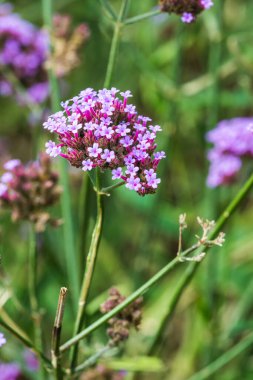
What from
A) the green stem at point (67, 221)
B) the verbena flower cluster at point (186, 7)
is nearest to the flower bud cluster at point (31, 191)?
the green stem at point (67, 221)

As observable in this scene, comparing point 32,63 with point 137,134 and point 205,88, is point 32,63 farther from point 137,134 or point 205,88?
point 137,134

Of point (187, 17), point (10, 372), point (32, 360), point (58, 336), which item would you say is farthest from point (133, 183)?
point (32, 360)

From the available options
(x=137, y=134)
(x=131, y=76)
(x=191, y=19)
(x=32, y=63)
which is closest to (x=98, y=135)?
(x=137, y=134)

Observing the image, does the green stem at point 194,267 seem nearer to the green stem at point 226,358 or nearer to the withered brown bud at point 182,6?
the green stem at point 226,358

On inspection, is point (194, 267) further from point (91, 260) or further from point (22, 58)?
point (22, 58)

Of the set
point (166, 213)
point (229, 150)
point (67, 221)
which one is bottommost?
point (67, 221)

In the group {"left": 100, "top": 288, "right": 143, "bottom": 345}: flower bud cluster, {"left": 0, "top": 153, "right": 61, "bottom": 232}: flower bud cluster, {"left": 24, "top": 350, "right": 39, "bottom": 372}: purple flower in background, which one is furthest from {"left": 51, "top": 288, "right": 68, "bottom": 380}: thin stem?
{"left": 24, "top": 350, "right": 39, "bottom": 372}: purple flower in background
